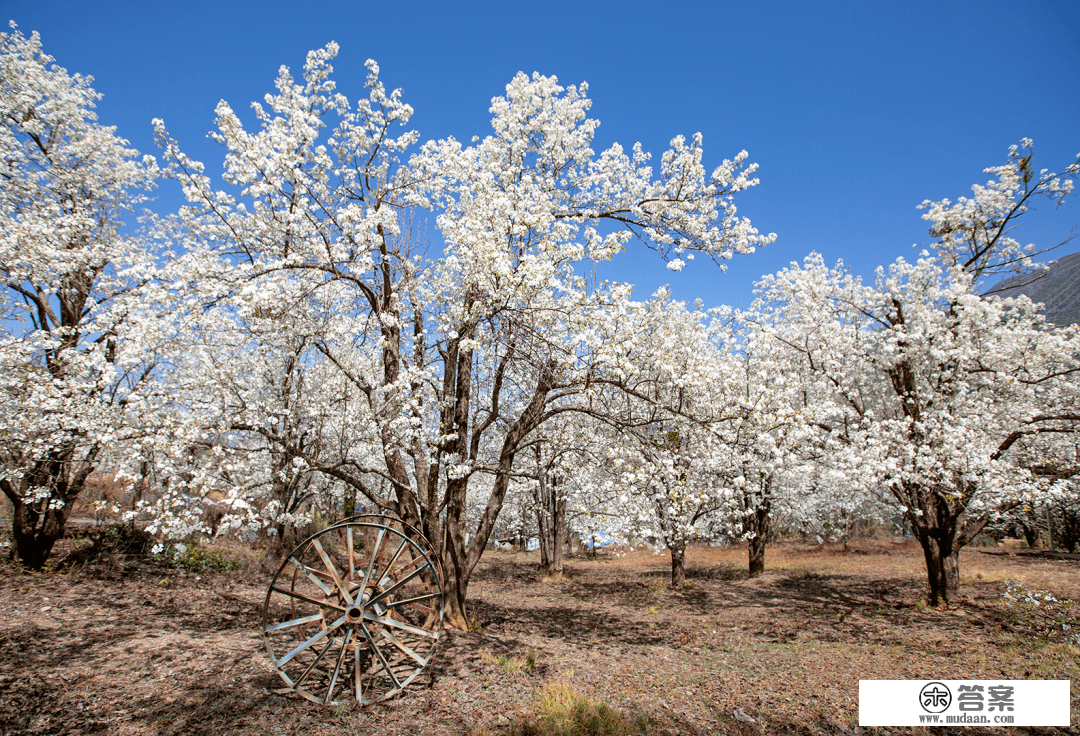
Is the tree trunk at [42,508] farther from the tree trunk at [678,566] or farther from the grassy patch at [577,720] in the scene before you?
the tree trunk at [678,566]

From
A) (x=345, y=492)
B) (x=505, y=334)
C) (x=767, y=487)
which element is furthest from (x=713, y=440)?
(x=345, y=492)

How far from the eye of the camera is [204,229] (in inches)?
338

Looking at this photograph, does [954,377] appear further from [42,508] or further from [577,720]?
[42,508]

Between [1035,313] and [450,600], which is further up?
[1035,313]

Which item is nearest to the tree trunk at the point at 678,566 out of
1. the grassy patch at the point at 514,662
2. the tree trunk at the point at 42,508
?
the grassy patch at the point at 514,662

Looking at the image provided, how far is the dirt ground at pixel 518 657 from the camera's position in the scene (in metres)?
6.32

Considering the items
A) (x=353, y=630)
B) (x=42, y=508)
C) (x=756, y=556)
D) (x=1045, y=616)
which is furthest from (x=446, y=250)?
(x=756, y=556)

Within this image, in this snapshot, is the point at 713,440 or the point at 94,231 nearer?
the point at 713,440

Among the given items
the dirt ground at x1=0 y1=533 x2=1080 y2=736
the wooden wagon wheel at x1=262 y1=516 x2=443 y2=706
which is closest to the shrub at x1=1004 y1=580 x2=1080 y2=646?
the dirt ground at x1=0 y1=533 x2=1080 y2=736

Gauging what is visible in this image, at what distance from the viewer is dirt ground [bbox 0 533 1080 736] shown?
6.32 metres

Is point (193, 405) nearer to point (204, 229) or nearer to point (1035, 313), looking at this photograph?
point (204, 229)

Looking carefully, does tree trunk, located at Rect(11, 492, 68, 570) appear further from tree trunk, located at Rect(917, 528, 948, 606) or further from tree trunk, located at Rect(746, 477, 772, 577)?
tree trunk, located at Rect(746, 477, 772, 577)

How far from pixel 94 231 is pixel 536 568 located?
23.9 meters

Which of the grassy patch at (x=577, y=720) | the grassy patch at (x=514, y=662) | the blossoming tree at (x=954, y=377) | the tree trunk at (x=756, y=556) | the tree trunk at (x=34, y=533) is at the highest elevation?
the blossoming tree at (x=954, y=377)
